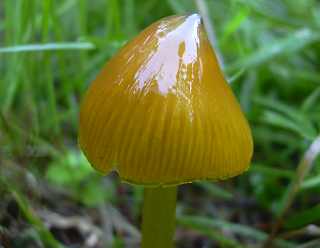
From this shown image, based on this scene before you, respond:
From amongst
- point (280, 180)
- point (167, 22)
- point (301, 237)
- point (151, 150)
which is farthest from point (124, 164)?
point (280, 180)

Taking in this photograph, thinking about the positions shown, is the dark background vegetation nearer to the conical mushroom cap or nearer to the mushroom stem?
the mushroom stem

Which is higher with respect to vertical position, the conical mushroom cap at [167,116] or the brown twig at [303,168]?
the conical mushroom cap at [167,116]

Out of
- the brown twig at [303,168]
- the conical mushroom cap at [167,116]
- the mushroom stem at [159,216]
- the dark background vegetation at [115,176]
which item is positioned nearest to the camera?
the conical mushroom cap at [167,116]

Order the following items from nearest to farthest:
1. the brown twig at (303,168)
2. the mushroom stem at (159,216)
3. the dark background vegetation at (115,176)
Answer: the mushroom stem at (159,216), the brown twig at (303,168), the dark background vegetation at (115,176)

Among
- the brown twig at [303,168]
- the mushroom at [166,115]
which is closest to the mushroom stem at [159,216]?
the mushroom at [166,115]

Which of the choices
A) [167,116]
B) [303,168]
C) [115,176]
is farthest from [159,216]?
[115,176]

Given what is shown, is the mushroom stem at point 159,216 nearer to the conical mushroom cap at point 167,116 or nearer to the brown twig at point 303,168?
the conical mushroom cap at point 167,116

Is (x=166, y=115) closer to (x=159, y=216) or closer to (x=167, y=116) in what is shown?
(x=167, y=116)
